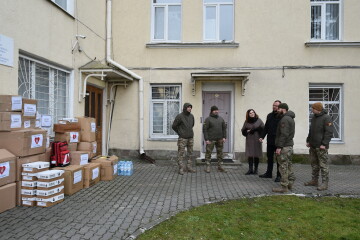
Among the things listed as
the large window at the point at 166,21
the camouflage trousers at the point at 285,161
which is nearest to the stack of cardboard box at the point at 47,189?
the camouflage trousers at the point at 285,161

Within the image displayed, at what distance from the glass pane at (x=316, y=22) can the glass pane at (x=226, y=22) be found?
2.69 m

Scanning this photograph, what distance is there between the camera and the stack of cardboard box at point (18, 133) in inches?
191

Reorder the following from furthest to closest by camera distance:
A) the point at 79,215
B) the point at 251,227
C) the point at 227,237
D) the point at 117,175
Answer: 1. the point at 117,175
2. the point at 79,215
3. the point at 251,227
4. the point at 227,237

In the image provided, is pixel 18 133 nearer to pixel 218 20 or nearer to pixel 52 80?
pixel 52 80

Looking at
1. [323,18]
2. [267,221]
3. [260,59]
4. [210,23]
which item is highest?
[323,18]

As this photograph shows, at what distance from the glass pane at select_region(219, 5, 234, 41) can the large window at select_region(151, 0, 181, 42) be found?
1.47 metres

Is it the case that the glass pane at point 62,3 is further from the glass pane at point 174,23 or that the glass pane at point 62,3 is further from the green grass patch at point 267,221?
the green grass patch at point 267,221

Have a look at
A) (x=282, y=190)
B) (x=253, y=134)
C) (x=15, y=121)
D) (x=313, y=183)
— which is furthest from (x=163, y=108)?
(x=15, y=121)

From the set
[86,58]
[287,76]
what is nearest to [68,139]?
[86,58]

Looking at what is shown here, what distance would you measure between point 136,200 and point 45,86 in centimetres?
360

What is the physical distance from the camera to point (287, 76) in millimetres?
9531

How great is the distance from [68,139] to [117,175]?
177 centimetres

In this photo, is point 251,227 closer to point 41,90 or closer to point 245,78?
point 41,90

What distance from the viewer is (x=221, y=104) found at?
32.5 feet
